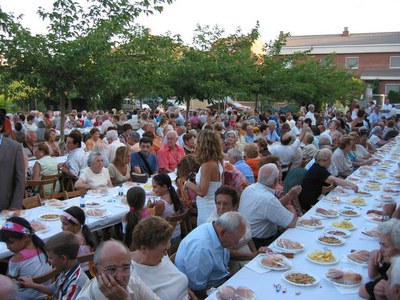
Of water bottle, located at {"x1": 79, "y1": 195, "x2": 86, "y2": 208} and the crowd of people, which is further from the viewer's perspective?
water bottle, located at {"x1": 79, "y1": 195, "x2": 86, "y2": 208}

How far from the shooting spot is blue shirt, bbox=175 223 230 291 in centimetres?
321

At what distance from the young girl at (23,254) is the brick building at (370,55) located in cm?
4485

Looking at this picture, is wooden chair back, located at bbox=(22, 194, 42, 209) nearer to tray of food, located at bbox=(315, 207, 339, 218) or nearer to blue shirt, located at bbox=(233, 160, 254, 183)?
blue shirt, located at bbox=(233, 160, 254, 183)

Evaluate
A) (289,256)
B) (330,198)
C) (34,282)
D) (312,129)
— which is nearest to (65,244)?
(34,282)

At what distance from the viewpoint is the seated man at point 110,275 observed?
7.18ft

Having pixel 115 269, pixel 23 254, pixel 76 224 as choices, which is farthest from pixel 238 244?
pixel 23 254

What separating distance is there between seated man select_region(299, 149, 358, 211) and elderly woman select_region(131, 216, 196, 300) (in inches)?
130

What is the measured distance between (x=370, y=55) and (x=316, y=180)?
4697 centimetres

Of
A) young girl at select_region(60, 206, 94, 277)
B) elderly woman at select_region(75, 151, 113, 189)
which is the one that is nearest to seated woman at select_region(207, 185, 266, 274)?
young girl at select_region(60, 206, 94, 277)

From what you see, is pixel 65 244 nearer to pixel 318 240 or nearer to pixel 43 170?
pixel 318 240

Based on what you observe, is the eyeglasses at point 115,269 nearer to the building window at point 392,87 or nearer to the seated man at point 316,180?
the seated man at point 316,180

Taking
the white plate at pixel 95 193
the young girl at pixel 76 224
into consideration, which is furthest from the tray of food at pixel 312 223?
the white plate at pixel 95 193

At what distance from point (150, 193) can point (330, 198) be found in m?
2.66

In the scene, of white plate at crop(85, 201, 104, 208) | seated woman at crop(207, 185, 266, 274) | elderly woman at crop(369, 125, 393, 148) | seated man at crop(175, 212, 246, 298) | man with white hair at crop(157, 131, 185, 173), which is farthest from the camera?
elderly woman at crop(369, 125, 393, 148)
